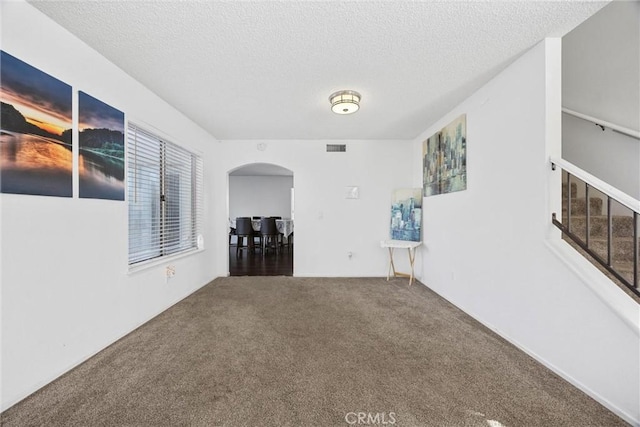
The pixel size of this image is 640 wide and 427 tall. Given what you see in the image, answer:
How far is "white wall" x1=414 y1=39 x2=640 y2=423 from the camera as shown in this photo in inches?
62.5

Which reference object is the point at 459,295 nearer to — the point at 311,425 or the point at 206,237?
the point at 311,425

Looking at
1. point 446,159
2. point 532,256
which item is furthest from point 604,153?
point 532,256

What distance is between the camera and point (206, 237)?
4.49 metres

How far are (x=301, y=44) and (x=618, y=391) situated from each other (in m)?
3.09

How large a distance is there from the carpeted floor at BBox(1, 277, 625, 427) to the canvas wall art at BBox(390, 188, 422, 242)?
170 cm

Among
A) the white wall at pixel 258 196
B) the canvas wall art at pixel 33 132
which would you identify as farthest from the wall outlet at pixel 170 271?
the white wall at pixel 258 196

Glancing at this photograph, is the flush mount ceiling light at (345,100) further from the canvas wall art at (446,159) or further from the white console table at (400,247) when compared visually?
the white console table at (400,247)

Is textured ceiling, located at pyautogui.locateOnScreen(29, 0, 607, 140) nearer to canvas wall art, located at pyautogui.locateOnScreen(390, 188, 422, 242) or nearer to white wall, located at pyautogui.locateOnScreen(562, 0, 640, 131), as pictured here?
white wall, located at pyautogui.locateOnScreen(562, 0, 640, 131)

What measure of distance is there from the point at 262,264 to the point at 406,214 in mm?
3373

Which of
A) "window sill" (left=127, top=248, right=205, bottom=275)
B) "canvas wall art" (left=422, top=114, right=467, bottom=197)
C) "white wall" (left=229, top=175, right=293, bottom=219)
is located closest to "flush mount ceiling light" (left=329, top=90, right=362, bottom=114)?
"canvas wall art" (left=422, top=114, right=467, bottom=197)

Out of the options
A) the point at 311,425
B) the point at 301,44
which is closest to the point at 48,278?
the point at 311,425

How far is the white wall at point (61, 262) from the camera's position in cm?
164

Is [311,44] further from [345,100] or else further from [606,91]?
[606,91]

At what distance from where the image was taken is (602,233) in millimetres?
2479
